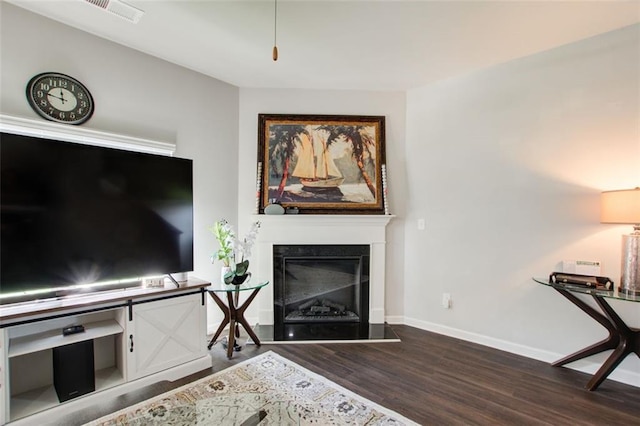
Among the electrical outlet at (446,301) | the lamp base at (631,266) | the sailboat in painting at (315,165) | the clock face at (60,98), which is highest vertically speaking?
the clock face at (60,98)

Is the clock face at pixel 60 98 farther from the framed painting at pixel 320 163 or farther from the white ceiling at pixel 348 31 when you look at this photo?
the framed painting at pixel 320 163

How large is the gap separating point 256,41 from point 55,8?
1454mm

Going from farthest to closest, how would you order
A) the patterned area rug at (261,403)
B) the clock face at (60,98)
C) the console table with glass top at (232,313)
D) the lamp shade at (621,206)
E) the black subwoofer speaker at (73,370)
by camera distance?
the console table with glass top at (232,313) → the clock face at (60,98) → the lamp shade at (621,206) → the black subwoofer speaker at (73,370) → the patterned area rug at (261,403)

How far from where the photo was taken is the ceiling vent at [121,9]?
6.52 feet

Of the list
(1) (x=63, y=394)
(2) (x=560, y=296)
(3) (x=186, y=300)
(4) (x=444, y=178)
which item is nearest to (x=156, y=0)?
(3) (x=186, y=300)

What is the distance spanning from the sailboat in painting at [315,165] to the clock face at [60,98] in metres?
2.00

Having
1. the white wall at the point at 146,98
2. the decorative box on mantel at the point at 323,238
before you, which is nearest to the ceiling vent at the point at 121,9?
the white wall at the point at 146,98

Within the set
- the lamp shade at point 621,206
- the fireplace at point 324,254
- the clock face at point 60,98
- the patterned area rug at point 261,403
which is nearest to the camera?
the patterned area rug at point 261,403

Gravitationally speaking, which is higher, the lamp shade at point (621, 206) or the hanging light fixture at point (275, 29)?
the hanging light fixture at point (275, 29)

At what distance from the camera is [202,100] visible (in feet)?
10.4

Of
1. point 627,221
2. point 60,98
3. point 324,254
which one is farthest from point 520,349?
point 60,98

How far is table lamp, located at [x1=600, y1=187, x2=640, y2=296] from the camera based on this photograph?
2.07 metres

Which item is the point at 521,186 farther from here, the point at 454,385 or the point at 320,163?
the point at 320,163

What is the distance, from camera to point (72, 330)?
1974mm
